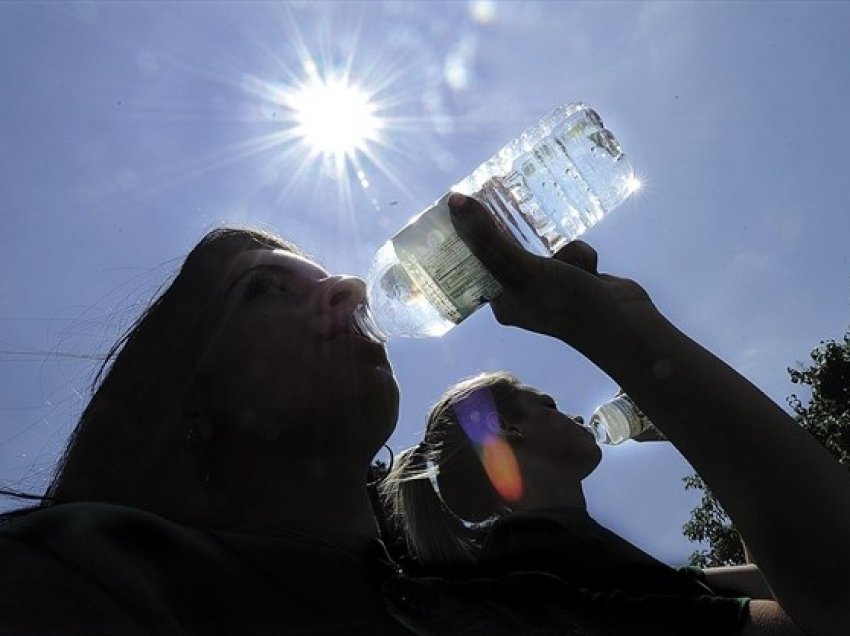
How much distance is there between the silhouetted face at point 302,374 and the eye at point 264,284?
10 mm

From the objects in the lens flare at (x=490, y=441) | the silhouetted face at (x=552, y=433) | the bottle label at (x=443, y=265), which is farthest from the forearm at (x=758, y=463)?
the silhouetted face at (x=552, y=433)

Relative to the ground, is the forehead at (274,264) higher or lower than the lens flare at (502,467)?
higher

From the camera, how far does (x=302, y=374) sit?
1.91 metres

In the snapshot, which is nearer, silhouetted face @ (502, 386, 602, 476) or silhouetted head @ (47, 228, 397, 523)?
silhouetted head @ (47, 228, 397, 523)

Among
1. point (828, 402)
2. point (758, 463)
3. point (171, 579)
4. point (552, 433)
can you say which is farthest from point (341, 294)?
point (828, 402)

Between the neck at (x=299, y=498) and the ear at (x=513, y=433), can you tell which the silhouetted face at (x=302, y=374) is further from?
the ear at (x=513, y=433)

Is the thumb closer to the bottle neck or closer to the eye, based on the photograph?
the bottle neck

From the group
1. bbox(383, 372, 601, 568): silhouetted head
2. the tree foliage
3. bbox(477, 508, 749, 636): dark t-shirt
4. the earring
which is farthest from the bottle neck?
the tree foliage

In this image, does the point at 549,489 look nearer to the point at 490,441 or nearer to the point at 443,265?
the point at 490,441

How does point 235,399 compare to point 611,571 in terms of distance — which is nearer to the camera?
point 235,399

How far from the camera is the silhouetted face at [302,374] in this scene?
1893 millimetres

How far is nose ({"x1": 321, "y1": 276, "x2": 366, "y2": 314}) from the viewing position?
2100 millimetres

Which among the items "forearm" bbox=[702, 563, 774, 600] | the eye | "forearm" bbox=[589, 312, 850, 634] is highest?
the eye

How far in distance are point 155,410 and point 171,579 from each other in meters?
1.00
